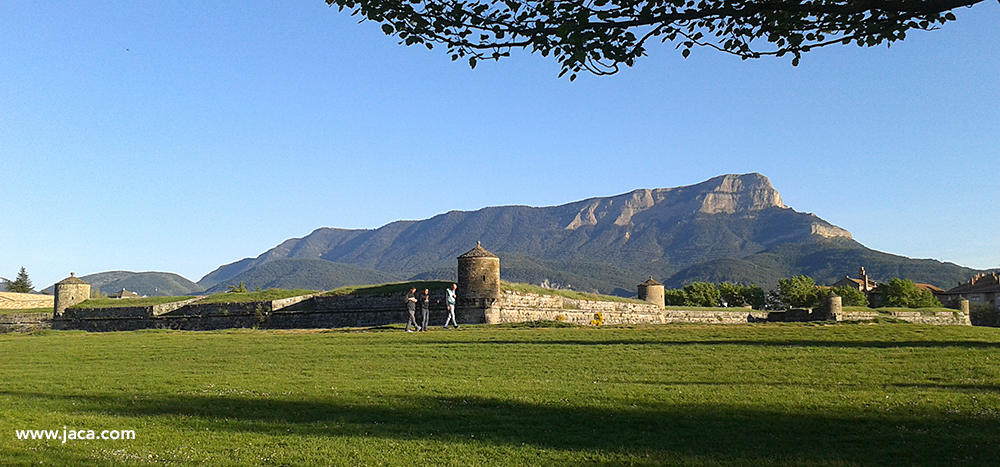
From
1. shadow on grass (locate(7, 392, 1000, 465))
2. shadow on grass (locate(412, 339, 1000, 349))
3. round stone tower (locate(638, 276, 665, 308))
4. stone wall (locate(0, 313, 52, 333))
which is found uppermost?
round stone tower (locate(638, 276, 665, 308))

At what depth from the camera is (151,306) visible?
132 ft

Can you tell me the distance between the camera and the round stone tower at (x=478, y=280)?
34781mm

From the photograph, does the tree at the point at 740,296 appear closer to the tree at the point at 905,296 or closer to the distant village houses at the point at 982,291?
the tree at the point at 905,296

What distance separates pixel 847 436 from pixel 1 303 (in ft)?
242

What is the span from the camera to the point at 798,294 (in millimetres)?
81562

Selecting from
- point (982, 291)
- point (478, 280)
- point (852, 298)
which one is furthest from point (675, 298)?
point (982, 291)

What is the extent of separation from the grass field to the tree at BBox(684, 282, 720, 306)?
59618mm

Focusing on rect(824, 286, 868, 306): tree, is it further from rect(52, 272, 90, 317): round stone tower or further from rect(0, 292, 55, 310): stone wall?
rect(0, 292, 55, 310): stone wall

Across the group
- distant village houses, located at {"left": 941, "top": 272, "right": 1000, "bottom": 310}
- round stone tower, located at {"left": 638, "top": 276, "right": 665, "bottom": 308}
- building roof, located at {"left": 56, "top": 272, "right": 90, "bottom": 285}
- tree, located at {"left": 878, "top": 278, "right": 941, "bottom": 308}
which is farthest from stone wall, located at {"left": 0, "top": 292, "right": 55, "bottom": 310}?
distant village houses, located at {"left": 941, "top": 272, "right": 1000, "bottom": 310}

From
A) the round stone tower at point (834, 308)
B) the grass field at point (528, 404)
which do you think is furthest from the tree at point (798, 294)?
the grass field at point (528, 404)

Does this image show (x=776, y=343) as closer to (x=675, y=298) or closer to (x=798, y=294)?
(x=675, y=298)

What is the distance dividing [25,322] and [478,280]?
1046 inches

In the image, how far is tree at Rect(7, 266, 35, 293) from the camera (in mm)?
119606

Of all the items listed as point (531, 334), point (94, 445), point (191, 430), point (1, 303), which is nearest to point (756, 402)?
point (191, 430)
